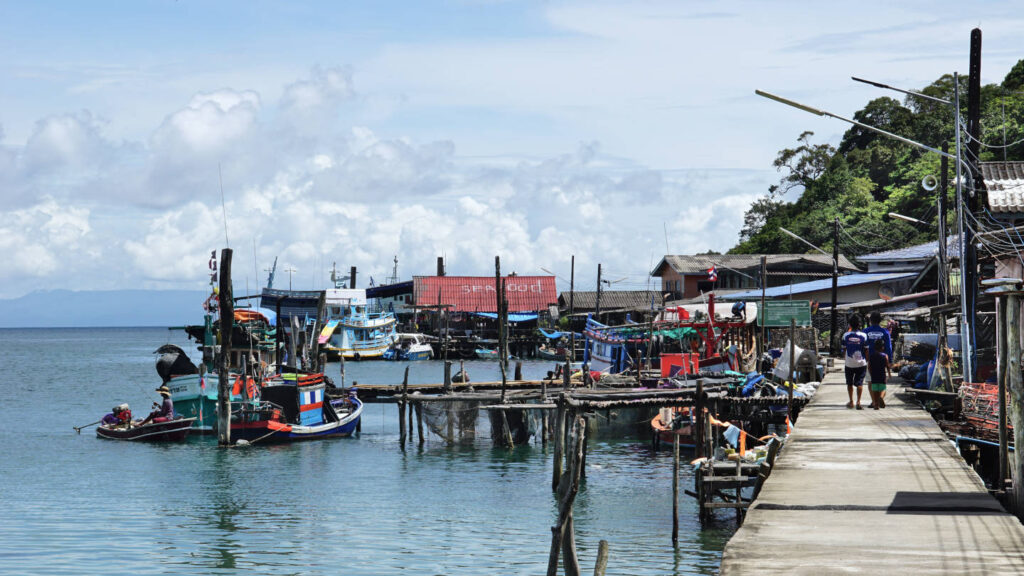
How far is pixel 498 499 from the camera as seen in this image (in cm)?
2611

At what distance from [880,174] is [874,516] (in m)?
84.1

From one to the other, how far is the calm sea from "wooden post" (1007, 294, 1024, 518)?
6.99 metres

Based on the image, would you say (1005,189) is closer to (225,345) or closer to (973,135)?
(973,135)

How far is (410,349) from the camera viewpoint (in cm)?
9600

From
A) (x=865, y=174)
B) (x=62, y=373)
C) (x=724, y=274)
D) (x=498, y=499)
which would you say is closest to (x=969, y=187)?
(x=498, y=499)

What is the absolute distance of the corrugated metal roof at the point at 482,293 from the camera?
10431cm

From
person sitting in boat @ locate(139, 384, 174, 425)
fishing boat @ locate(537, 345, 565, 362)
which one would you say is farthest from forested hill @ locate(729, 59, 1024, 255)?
person sitting in boat @ locate(139, 384, 174, 425)

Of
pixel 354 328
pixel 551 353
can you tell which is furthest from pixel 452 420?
pixel 354 328

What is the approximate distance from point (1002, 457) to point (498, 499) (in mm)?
14777

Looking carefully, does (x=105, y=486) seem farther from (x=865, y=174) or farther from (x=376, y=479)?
(x=865, y=174)

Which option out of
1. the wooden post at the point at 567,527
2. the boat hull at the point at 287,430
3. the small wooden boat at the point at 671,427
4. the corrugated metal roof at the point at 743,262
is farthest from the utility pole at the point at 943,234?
the corrugated metal roof at the point at 743,262

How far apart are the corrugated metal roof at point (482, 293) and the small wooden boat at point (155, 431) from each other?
2640 inches

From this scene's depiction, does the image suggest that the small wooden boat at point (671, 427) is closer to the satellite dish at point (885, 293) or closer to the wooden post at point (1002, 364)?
the wooden post at point (1002, 364)

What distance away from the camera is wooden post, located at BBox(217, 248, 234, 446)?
3256 centimetres
